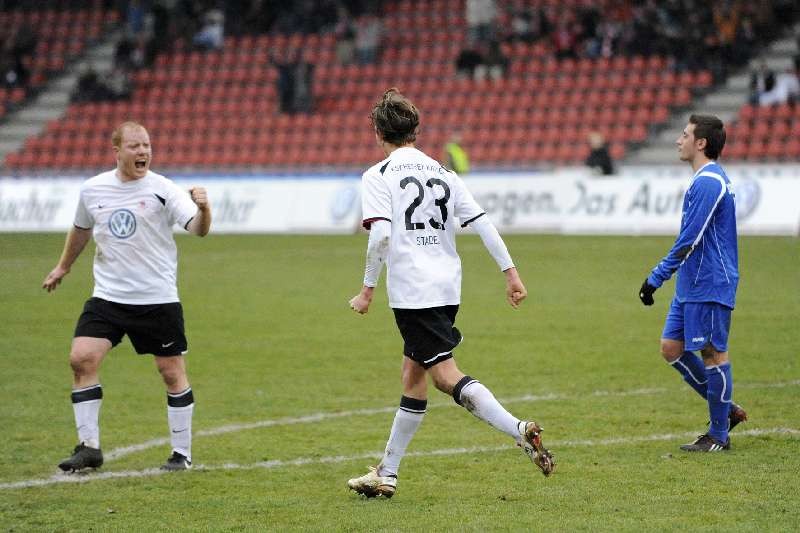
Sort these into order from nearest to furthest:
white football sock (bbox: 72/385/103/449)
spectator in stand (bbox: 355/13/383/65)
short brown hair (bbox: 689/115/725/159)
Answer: white football sock (bbox: 72/385/103/449) → short brown hair (bbox: 689/115/725/159) → spectator in stand (bbox: 355/13/383/65)

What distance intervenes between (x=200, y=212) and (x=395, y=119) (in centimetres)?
153

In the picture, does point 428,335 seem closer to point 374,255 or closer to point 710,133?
point 374,255

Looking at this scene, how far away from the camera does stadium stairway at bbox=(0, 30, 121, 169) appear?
38.6m

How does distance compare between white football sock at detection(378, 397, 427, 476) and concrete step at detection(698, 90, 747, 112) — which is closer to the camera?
white football sock at detection(378, 397, 427, 476)

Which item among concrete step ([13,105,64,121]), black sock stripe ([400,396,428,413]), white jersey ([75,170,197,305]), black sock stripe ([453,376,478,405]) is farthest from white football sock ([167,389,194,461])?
concrete step ([13,105,64,121])

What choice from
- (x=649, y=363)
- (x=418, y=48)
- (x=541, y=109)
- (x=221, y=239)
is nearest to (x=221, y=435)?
(x=649, y=363)

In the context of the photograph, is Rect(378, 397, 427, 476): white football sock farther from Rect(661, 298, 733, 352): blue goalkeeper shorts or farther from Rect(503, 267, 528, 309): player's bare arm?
Rect(661, 298, 733, 352): blue goalkeeper shorts

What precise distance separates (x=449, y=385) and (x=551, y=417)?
255cm

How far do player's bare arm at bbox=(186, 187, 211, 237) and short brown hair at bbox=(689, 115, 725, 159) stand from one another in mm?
2992

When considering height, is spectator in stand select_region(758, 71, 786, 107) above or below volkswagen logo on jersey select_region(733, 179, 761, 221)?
above

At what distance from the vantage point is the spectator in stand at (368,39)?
3634 cm

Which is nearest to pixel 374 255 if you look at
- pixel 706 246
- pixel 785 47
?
pixel 706 246

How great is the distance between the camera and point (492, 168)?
29.7m

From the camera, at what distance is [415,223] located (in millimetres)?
6766
